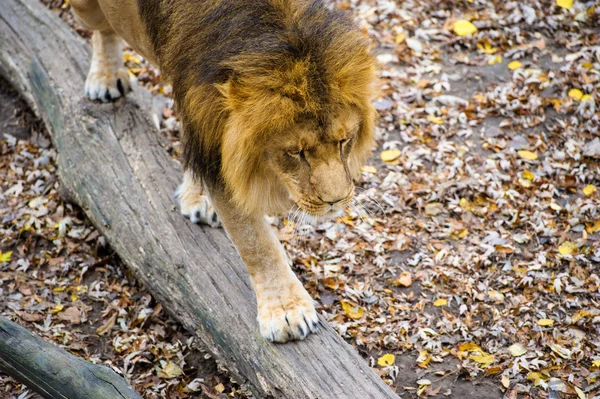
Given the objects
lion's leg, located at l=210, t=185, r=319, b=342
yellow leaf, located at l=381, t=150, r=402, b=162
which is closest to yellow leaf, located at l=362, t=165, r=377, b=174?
yellow leaf, located at l=381, t=150, r=402, b=162

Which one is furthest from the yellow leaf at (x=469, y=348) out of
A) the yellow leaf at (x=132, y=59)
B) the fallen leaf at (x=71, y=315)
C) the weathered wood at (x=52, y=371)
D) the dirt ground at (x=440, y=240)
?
the yellow leaf at (x=132, y=59)

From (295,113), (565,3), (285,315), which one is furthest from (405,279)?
(565,3)

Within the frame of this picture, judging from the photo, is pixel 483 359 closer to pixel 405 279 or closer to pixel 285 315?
pixel 405 279

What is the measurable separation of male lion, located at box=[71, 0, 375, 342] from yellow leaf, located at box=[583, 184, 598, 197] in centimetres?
248

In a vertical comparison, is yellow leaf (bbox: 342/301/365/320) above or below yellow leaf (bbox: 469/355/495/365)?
above

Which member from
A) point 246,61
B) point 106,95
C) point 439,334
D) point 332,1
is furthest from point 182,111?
point 439,334

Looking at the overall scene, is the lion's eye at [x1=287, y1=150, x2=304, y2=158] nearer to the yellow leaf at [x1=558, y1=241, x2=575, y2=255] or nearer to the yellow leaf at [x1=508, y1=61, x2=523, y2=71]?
the yellow leaf at [x1=558, y1=241, x2=575, y2=255]

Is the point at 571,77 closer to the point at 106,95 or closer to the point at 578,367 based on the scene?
the point at 578,367

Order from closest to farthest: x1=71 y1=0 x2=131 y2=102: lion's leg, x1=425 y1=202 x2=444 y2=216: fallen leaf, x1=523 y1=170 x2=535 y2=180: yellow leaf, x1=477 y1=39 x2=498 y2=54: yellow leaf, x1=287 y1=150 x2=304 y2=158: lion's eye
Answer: x1=287 y1=150 x2=304 y2=158: lion's eye < x1=71 y1=0 x2=131 y2=102: lion's leg < x1=425 y1=202 x2=444 y2=216: fallen leaf < x1=523 y1=170 x2=535 y2=180: yellow leaf < x1=477 y1=39 x2=498 y2=54: yellow leaf

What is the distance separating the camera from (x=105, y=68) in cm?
525

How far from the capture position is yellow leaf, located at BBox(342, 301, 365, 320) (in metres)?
4.80

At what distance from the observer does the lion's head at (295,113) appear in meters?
3.15

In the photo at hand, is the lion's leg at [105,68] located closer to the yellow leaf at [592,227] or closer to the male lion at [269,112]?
the male lion at [269,112]

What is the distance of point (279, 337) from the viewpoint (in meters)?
3.78
